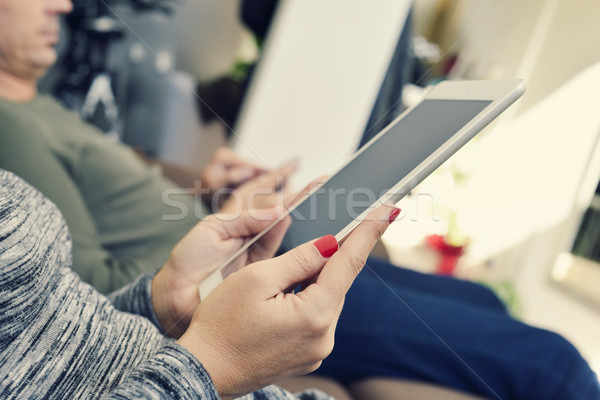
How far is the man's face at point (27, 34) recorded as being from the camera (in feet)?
1.35

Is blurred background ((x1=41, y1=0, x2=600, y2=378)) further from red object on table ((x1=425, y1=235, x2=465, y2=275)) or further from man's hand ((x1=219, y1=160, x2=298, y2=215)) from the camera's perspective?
man's hand ((x1=219, y1=160, x2=298, y2=215))

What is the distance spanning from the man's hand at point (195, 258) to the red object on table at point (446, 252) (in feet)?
2.64

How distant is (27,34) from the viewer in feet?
1.43

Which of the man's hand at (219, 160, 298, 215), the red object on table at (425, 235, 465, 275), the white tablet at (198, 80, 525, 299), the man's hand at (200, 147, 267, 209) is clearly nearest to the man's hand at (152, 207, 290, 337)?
the white tablet at (198, 80, 525, 299)

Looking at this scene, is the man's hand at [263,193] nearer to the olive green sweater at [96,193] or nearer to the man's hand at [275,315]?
the olive green sweater at [96,193]

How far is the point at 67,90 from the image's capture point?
2.56 ft

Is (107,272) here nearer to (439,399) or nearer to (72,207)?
(72,207)

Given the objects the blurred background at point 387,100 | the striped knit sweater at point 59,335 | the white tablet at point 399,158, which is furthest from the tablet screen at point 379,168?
the blurred background at point 387,100

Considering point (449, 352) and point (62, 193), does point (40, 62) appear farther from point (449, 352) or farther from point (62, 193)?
point (449, 352)

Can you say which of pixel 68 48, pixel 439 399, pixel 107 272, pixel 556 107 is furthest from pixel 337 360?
pixel 68 48

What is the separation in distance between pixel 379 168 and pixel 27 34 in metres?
0.42

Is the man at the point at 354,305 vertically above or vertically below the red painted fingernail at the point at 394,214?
below

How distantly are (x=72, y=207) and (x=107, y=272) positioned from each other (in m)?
0.07

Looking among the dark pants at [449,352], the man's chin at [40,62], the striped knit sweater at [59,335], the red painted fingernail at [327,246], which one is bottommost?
the dark pants at [449,352]
